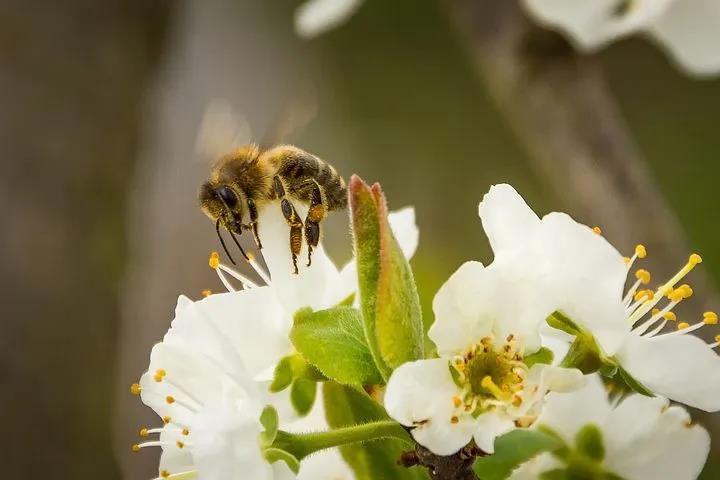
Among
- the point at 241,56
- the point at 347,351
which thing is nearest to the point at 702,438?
the point at 347,351

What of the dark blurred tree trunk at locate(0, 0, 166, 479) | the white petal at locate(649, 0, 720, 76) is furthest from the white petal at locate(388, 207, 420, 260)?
the dark blurred tree trunk at locate(0, 0, 166, 479)

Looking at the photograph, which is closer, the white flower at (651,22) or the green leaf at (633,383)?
the green leaf at (633,383)

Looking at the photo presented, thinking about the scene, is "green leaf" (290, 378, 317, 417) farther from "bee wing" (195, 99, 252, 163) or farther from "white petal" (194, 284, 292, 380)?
"bee wing" (195, 99, 252, 163)

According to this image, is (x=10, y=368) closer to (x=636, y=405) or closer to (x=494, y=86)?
(x=494, y=86)

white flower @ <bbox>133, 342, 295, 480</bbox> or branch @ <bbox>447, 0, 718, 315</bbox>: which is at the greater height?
branch @ <bbox>447, 0, 718, 315</bbox>

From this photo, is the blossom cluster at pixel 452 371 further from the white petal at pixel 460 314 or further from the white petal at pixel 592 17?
the white petal at pixel 592 17

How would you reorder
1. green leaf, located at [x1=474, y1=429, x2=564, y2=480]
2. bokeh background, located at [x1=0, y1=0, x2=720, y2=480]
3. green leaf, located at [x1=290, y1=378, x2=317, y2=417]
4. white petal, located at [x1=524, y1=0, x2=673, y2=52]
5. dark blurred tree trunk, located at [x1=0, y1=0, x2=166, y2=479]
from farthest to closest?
dark blurred tree trunk, located at [x1=0, y1=0, x2=166, y2=479] < bokeh background, located at [x1=0, y1=0, x2=720, y2=480] < white petal, located at [x1=524, y1=0, x2=673, y2=52] < green leaf, located at [x1=290, y1=378, x2=317, y2=417] < green leaf, located at [x1=474, y1=429, x2=564, y2=480]

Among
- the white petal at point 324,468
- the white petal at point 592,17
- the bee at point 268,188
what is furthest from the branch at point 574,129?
the white petal at point 324,468
